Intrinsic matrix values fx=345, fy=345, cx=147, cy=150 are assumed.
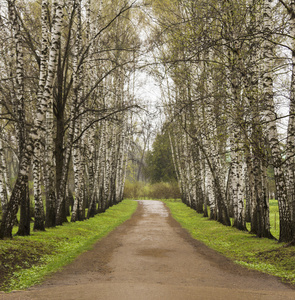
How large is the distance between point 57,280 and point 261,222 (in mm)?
7909

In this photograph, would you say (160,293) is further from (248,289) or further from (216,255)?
(216,255)

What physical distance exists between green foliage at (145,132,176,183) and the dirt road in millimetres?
39325

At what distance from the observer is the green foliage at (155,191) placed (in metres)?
51.3

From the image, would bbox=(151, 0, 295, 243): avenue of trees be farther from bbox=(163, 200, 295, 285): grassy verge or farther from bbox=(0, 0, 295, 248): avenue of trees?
bbox=(163, 200, 295, 285): grassy verge

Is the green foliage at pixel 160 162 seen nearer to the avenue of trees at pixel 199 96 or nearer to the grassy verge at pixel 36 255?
the avenue of trees at pixel 199 96

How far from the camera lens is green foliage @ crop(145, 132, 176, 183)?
50969 millimetres

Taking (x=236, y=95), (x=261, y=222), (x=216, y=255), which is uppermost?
(x=236, y=95)

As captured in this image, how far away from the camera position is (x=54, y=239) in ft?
37.5

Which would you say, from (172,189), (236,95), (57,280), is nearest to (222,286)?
(57,280)

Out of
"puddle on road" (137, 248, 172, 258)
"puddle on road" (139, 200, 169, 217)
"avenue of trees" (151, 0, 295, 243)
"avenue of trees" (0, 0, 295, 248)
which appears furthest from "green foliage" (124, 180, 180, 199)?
"puddle on road" (137, 248, 172, 258)

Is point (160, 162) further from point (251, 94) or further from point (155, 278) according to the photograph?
point (155, 278)

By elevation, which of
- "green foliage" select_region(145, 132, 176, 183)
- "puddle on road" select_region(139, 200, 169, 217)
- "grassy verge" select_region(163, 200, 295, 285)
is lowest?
"grassy verge" select_region(163, 200, 295, 285)

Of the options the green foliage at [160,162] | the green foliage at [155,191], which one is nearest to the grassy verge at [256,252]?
the green foliage at [160,162]

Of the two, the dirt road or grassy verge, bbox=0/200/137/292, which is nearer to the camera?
the dirt road
